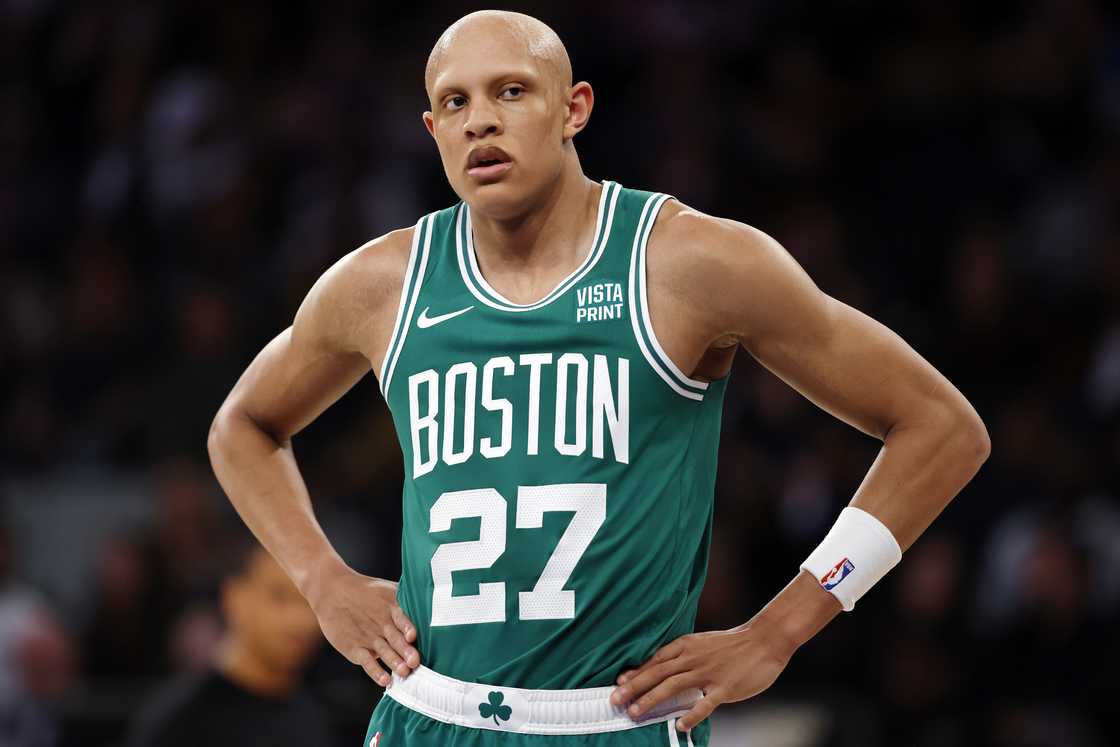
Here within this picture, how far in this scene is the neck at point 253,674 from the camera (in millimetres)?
5914

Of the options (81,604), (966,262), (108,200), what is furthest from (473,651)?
(108,200)

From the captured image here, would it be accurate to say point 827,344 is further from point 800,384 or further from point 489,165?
point 489,165

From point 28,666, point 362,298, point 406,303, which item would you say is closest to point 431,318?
point 406,303

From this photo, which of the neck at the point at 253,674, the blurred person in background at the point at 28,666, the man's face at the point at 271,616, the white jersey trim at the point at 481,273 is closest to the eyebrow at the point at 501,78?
the white jersey trim at the point at 481,273

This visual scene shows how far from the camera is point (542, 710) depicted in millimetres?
3201

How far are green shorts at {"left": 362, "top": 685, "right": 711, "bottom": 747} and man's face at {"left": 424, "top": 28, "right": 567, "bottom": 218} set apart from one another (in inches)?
42.2

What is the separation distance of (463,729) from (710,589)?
13.4 ft

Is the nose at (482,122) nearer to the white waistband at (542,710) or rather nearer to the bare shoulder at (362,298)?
the bare shoulder at (362,298)

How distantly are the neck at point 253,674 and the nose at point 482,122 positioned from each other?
317cm

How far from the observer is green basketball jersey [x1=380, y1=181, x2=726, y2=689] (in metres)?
3.22

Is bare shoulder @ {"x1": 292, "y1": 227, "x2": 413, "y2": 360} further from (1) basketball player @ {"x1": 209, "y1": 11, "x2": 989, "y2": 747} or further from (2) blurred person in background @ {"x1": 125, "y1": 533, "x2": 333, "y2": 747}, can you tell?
(2) blurred person in background @ {"x1": 125, "y1": 533, "x2": 333, "y2": 747}

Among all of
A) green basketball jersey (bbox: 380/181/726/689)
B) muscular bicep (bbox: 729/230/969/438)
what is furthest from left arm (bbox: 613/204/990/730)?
green basketball jersey (bbox: 380/181/726/689)

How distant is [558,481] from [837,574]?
616 mm

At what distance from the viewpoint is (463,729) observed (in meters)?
3.25
